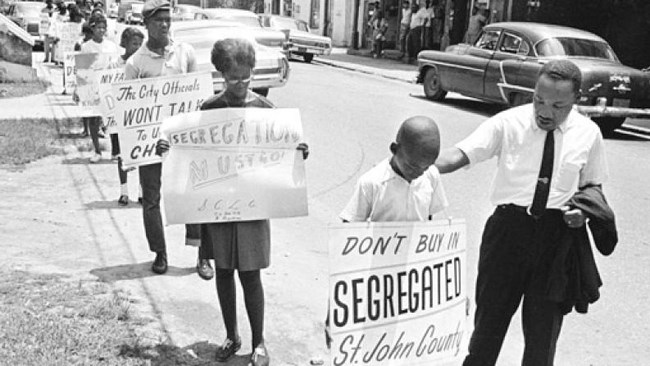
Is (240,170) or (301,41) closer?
(240,170)

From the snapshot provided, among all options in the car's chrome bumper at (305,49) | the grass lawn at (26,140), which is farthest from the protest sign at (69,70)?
the car's chrome bumper at (305,49)

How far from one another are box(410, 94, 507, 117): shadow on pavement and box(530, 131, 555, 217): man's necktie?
12.0m

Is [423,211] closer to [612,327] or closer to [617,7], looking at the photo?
[612,327]

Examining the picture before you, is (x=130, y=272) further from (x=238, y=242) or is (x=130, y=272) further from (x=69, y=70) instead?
(x=69, y=70)

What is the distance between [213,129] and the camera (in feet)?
13.9

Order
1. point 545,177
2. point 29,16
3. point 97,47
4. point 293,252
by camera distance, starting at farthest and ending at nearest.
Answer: point 29,16
point 97,47
point 293,252
point 545,177

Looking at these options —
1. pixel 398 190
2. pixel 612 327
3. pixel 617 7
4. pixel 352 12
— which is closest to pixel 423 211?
pixel 398 190

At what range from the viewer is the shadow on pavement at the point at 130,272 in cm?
565

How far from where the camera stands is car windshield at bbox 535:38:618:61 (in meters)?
13.7

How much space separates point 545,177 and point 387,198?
0.75 metres

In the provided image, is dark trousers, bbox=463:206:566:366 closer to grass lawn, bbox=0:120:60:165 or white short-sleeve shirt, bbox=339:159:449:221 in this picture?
white short-sleeve shirt, bbox=339:159:449:221

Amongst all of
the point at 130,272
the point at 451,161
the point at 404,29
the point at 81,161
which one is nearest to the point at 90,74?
the point at 81,161

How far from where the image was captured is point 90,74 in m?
9.60

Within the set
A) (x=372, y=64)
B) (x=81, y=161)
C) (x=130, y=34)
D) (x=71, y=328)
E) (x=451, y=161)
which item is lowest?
(x=372, y=64)
